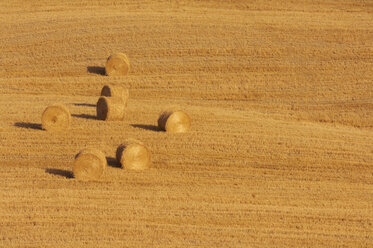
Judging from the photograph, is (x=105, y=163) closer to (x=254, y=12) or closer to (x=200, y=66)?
(x=200, y=66)

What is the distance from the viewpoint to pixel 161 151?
1514 centimetres

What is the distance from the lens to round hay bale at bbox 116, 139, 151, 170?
45.7 ft

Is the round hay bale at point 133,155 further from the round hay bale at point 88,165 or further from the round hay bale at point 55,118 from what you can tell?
the round hay bale at point 55,118

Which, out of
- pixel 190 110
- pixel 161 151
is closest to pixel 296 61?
pixel 190 110

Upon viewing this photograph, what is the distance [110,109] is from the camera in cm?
1656

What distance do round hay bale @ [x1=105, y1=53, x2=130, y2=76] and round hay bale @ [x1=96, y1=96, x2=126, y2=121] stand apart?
4.18m

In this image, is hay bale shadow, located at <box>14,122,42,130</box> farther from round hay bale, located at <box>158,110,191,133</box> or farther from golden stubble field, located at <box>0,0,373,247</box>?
round hay bale, located at <box>158,110,191,133</box>

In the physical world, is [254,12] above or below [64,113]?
above

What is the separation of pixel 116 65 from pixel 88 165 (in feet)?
26.1

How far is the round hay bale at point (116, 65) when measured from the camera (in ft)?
68.3

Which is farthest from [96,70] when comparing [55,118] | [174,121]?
[174,121]

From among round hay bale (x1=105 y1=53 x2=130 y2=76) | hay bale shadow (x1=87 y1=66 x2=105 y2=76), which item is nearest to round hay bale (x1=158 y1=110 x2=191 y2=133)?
round hay bale (x1=105 y1=53 x2=130 y2=76)

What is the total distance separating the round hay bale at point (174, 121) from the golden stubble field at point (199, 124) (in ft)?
0.72

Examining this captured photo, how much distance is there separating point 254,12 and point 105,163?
1378 centimetres
